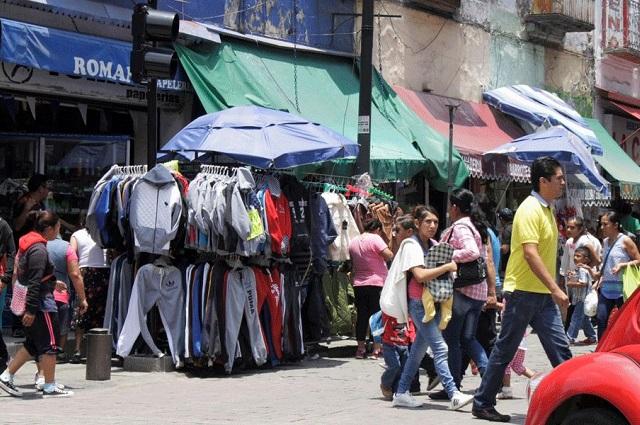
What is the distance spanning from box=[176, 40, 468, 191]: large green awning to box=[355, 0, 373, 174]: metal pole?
1.36 metres

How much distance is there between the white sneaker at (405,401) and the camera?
10906 millimetres

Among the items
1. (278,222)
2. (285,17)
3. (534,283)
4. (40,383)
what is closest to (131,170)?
(278,222)

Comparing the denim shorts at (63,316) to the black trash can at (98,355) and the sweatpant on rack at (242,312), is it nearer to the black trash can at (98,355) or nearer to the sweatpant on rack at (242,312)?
the black trash can at (98,355)

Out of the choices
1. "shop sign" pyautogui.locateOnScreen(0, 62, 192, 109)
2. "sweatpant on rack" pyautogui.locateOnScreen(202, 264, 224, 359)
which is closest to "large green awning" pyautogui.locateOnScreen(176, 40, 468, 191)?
"shop sign" pyautogui.locateOnScreen(0, 62, 192, 109)

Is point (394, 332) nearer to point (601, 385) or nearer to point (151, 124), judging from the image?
point (151, 124)

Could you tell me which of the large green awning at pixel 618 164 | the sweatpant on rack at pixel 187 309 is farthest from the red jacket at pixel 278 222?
the large green awning at pixel 618 164

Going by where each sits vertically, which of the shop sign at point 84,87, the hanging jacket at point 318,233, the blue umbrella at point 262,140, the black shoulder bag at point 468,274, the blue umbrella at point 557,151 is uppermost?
the shop sign at point 84,87

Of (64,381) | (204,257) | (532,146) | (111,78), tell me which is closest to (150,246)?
(204,257)

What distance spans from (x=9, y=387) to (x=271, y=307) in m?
3.38

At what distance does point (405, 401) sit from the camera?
35.8 ft

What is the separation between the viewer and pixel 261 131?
45.9 feet

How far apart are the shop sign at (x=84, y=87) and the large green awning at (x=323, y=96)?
482mm

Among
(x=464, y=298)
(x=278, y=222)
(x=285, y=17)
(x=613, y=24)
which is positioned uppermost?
(x=613, y=24)

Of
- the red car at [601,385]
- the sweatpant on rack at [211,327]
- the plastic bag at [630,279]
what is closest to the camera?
the red car at [601,385]
